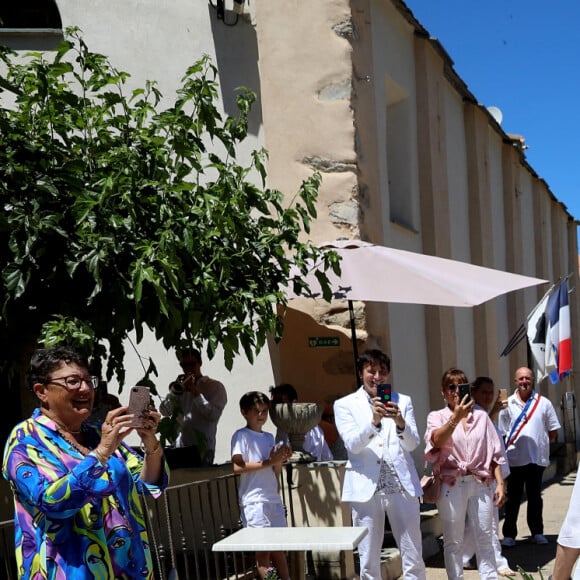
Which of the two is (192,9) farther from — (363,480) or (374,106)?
(363,480)

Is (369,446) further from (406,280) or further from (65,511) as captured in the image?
(65,511)

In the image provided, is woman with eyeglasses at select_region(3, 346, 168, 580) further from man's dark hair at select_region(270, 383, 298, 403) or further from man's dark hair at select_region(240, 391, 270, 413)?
man's dark hair at select_region(270, 383, 298, 403)

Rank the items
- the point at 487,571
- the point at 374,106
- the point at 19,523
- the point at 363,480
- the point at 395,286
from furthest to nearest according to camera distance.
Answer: the point at 374,106 < the point at 395,286 < the point at 487,571 < the point at 363,480 < the point at 19,523

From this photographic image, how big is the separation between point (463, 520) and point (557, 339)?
4.89 m

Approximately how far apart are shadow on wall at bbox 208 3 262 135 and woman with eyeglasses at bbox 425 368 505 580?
172 inches

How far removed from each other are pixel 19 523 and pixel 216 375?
23.0ft

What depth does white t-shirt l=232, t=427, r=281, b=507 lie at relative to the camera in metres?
7.12

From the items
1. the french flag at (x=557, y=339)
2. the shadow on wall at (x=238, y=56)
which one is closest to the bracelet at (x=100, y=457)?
the shadow on wall at (x=238, y=56)

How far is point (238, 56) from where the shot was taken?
11141 millimetres

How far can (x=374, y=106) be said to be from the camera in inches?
459

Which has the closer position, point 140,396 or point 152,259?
point 140,396

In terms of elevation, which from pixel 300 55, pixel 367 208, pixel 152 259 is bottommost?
pixel 152 259

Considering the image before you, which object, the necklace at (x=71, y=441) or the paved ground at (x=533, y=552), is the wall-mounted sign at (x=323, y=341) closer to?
the paved ground at (x=533, y=552)

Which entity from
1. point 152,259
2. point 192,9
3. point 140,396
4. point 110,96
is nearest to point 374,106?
point 192,9
